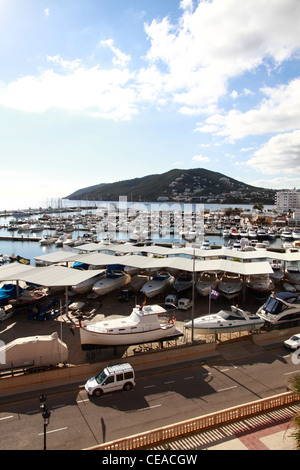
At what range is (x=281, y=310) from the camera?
20.6 meters

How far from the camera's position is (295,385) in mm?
8672

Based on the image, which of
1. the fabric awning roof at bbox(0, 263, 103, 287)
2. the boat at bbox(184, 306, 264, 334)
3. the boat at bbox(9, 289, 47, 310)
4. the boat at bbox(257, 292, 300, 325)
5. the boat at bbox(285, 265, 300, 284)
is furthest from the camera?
the boat at bbox(285, 265, 300, 284)

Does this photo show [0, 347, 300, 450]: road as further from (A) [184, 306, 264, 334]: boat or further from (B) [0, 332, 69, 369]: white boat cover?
(A) [184, 306, 264, 334]: boat

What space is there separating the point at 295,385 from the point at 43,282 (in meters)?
18.9

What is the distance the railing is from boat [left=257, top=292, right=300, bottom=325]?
8384mm

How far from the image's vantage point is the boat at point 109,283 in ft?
89.7

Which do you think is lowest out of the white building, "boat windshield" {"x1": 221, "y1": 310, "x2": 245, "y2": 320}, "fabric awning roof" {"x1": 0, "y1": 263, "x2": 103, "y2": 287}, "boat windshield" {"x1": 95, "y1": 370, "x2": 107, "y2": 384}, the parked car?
the parked car

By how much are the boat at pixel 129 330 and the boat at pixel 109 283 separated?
9.70 m

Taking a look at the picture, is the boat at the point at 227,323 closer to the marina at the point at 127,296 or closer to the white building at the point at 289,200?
the marina at the point at 127,296

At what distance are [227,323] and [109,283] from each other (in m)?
13.1

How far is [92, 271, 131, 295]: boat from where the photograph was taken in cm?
2734

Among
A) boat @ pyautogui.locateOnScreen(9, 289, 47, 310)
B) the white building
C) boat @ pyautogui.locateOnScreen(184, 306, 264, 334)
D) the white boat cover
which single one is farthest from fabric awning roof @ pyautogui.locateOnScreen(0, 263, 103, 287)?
the white building

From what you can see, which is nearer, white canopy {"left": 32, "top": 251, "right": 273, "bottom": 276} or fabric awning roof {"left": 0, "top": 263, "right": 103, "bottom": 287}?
fabric awning roof {"left": 0, "top": 263, "right": 103, "bottom": 287}
